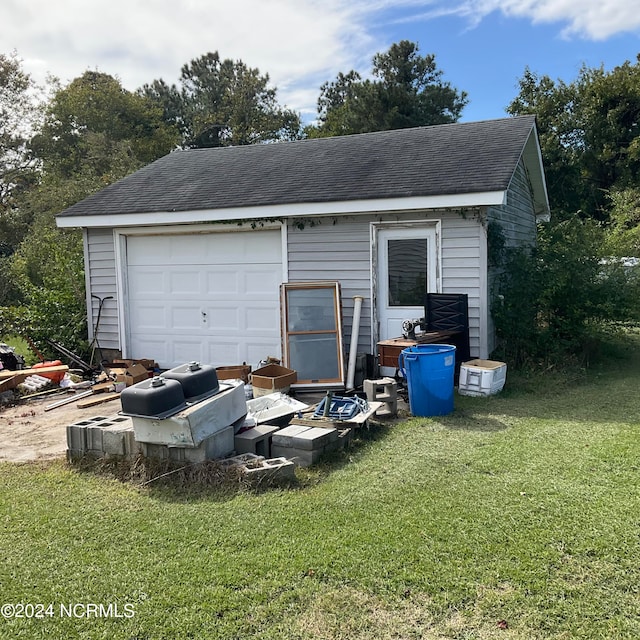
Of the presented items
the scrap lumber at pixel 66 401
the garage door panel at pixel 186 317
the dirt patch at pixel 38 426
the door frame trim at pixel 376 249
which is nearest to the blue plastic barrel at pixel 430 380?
the door frame trim at pixel 376 249

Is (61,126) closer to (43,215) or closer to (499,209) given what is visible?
(43,215)

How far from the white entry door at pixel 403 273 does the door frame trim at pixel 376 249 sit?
24mm

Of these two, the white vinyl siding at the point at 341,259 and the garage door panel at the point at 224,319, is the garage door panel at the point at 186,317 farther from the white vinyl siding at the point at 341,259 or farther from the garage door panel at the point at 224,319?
the white vinyl siding at the point at 341,259

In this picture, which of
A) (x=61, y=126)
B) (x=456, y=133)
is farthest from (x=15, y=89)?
(x=456, y=133)

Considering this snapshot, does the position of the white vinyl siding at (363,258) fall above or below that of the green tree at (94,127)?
below

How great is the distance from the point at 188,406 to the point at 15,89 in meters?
28.8

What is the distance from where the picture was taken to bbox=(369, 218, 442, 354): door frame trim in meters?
7.74

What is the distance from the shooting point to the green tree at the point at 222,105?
3328 centimetres

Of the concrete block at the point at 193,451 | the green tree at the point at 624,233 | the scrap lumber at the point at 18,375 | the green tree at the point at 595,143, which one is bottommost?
the concrete block at the point at 193,451

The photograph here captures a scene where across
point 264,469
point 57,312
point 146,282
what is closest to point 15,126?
point 57,312

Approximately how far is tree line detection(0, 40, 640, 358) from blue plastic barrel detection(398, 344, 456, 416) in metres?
2.15

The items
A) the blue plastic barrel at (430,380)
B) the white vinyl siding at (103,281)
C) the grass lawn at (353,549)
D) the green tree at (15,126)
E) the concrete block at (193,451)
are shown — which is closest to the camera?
the grass lawn at (353,549)

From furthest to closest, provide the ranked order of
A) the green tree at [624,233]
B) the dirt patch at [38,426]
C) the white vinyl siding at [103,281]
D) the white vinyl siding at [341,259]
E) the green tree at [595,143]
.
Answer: the green tree at [595,143], the green tree at [624,233], the white vinyl siding at [103,281], the white vinyl siding at [341,259], the dirt patch at [38,426]

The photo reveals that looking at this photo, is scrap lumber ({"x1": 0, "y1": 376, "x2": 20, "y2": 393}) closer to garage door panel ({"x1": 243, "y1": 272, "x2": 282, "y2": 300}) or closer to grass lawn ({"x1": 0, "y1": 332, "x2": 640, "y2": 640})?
grass lawn ({"x1": 0, "y1": 332, "x2": 640, "y2": 640})
